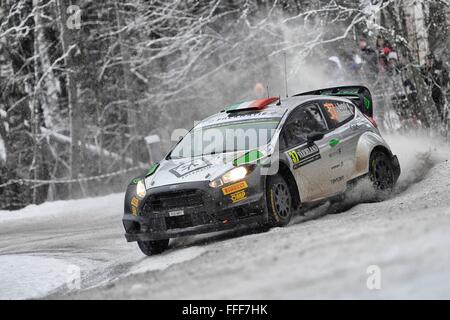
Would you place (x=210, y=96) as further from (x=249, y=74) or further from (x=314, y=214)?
(x=314, y=214)

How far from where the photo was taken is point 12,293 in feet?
28.1

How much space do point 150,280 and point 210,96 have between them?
892 inches

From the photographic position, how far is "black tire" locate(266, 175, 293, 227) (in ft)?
31.7

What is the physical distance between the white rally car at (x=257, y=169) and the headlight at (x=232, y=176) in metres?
0.01

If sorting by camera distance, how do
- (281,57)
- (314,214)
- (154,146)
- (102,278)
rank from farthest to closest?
(281,57) → (154,146) → (314,214) → (102,278)

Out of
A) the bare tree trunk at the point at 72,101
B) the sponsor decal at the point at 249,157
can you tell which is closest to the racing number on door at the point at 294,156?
the sponsor decal at the point at 249,157

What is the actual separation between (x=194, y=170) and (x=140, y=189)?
0.69 meters

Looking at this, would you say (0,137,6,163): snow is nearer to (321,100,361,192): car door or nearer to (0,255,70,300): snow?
(0,255,70,300): snow

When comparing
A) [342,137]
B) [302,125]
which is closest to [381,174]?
[342,137]

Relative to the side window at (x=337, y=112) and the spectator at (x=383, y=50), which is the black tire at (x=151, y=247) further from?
the spectator at (x=383, y=50)

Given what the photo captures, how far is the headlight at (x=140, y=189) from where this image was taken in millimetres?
9909

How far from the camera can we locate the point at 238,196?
952 centimetres

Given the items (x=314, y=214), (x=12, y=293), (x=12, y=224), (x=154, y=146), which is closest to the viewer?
(x=12, y=293)
